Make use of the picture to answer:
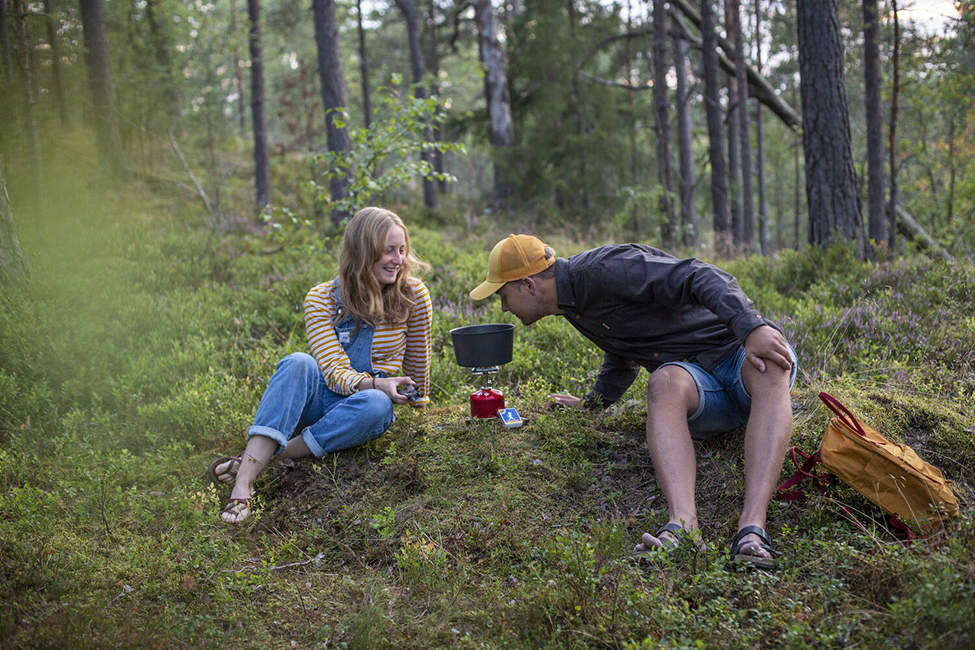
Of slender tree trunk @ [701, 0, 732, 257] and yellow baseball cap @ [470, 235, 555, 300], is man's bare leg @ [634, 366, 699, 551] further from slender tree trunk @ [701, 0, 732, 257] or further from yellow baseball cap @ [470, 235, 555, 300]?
slender tree trunk @ [701, 0, 732, 257]

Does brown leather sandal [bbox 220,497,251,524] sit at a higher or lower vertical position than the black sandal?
lower

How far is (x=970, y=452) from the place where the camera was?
350cm

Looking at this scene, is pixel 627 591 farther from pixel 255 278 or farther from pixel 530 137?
pixel 530 137

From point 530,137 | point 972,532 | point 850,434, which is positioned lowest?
point 972,532

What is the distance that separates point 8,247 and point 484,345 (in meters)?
5.02

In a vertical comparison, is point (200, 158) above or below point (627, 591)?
above

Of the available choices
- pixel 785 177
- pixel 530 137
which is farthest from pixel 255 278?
pixel 785 177

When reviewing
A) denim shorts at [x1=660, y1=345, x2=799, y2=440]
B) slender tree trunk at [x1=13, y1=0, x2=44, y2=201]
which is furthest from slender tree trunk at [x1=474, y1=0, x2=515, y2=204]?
denim shorts at [x1=660, y1=345, x2=799, y2=440]

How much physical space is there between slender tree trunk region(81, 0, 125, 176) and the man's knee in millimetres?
12552

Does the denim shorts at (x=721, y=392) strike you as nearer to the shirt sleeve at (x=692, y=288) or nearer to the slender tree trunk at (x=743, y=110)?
the shirt sleeve at (x=692, y=288)

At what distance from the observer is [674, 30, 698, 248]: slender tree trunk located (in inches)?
500

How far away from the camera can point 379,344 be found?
14.2 ft

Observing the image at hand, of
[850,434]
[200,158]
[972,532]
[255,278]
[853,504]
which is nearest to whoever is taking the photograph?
[972,532]

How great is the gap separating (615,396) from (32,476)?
3747 mm
